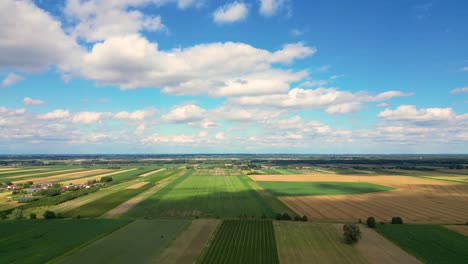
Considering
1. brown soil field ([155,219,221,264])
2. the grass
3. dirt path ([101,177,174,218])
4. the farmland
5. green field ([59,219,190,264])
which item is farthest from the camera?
the grass

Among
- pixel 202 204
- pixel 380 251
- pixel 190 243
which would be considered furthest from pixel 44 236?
pixel 380 251

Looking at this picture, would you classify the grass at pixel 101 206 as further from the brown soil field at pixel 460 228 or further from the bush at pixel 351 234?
the brown soil field at pixel 460 228

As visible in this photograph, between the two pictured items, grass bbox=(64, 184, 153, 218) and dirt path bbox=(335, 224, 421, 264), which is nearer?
dirt path bbox=(335, 224, 421, 264)

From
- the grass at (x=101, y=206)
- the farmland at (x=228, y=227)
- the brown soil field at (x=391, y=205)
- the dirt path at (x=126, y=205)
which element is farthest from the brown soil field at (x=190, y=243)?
the grass at (x=101, y=206)

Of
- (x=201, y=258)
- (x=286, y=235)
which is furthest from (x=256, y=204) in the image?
(x=201, y=258)

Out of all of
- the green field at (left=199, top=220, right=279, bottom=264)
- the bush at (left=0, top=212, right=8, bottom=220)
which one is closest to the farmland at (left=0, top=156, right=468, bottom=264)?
the green field at (left=199, top=220, right=279, bottom=264)

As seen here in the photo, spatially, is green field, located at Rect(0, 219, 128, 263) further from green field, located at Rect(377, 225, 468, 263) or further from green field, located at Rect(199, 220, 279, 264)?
green field, located at Rect(377, 225, 468, 263)
